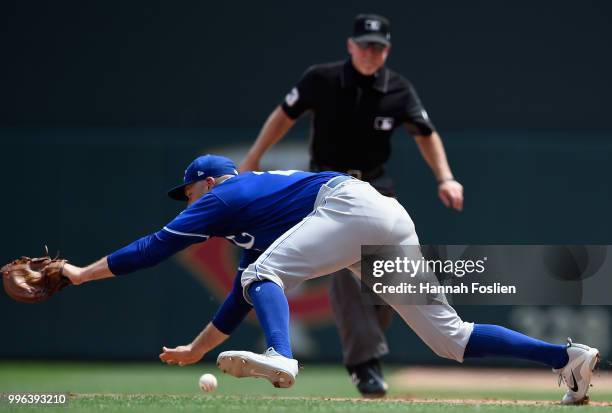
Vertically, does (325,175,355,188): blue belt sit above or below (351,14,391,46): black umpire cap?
below

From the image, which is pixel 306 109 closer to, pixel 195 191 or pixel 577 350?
pixel 195 191

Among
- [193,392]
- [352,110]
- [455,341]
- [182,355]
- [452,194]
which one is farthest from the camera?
[193,392]

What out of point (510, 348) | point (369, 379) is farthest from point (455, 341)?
point (369, 379)

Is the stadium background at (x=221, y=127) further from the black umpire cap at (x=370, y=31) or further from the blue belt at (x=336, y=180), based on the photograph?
the blue belt at (x=336, y=180)

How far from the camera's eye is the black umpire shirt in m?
Result: 5.77

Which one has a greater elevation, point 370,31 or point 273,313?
point 370,31

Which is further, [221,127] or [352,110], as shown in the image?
[221,127]

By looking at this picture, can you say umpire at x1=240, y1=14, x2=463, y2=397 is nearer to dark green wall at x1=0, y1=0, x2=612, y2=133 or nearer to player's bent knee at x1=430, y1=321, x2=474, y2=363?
player's bent knee at x1=430, y1=321, x2=474, y2=363

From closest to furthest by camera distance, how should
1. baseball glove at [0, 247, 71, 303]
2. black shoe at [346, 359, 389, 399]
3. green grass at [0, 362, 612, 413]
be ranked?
green grass at [0, 362, 612, 413], baseball glove at [0, 247, 71, 303], black shoe at [346, 359, 389, 399]

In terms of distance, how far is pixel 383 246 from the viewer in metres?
4.34

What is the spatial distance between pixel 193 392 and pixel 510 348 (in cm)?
224

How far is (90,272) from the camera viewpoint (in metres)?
4.19

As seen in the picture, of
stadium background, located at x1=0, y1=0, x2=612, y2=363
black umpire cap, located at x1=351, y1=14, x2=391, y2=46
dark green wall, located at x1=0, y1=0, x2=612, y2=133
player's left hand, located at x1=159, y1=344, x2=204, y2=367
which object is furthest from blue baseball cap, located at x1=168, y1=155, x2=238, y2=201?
dark green wall, located at x1=0, y1=0, x2=612, y2=133

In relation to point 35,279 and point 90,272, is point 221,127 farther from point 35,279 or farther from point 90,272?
point 90,272
